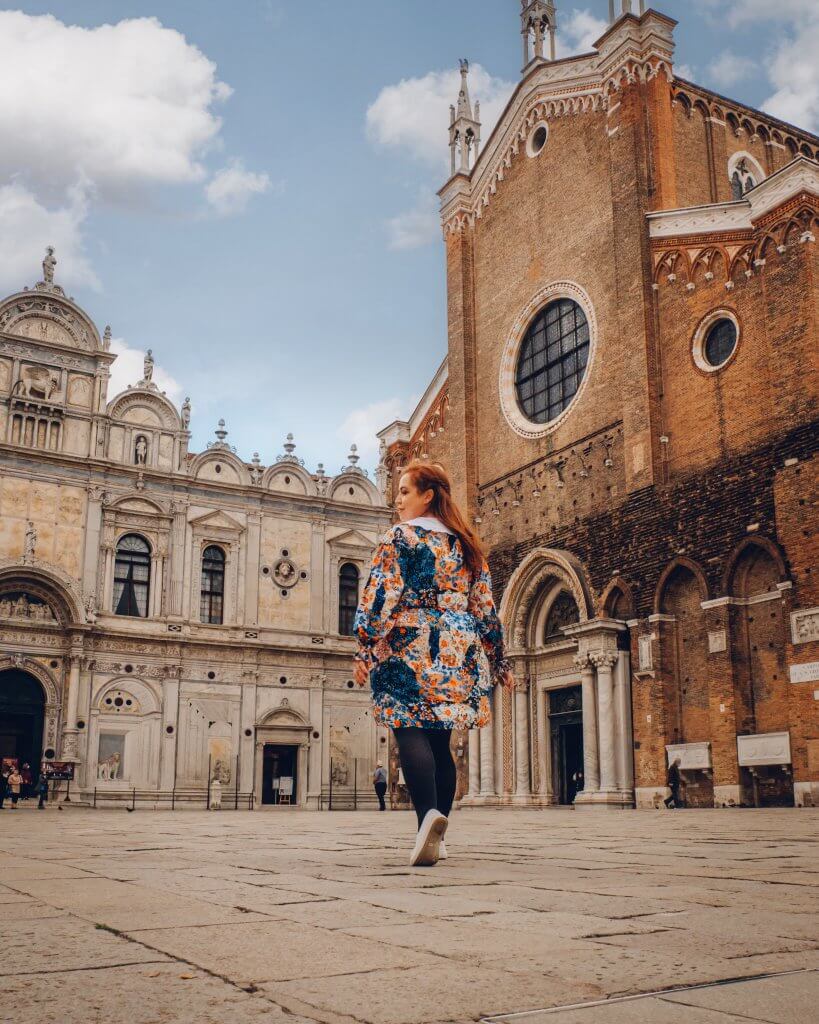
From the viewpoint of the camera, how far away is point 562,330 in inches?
961

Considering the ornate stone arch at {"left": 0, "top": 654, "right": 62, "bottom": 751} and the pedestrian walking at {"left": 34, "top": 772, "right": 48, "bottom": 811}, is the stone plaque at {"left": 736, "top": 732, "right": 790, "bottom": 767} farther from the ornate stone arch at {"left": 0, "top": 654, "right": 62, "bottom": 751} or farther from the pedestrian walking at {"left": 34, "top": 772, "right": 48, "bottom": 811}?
the ornate stone arch at {"left": 0, "top": 654, "right": 62, "bottom": 751}

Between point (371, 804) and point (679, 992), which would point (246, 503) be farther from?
point (679, 992)

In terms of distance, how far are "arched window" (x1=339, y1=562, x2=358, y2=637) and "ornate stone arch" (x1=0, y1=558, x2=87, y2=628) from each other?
26.0 ft

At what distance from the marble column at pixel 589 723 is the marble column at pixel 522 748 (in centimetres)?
240

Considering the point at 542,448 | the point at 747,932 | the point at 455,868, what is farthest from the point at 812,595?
the point at 747,932

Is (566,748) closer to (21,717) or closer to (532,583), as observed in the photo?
(532,583)

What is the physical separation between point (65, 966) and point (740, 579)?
1720cm

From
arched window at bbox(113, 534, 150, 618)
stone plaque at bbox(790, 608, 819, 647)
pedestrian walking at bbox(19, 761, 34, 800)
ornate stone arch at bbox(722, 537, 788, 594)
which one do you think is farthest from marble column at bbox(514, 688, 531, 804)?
pedestrian walking at bbox(19, 761, 34, 800)

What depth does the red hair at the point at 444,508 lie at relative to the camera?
623 cm

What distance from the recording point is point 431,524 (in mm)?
6199

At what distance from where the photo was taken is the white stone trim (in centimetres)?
2333

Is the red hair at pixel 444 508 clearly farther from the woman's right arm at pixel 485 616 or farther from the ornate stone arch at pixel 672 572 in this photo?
the ornate stone arch at pixel 672 572

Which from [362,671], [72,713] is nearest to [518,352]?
[72,713]

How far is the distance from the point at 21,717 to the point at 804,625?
19.6m
